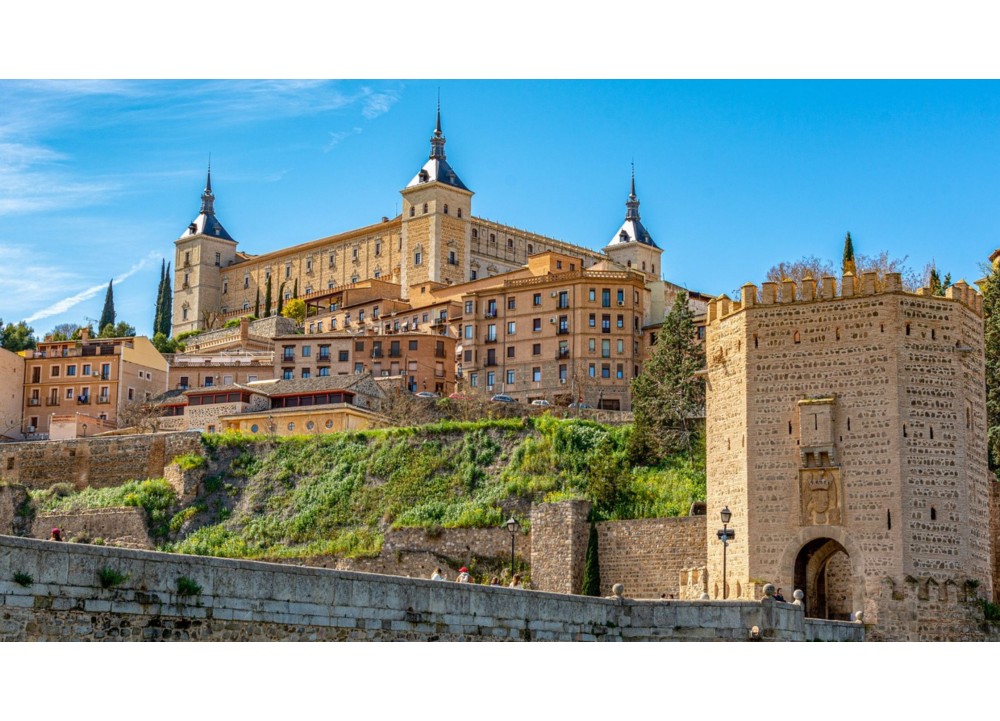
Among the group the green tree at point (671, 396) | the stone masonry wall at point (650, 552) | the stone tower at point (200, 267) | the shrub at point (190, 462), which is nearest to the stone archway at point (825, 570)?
the stone masonry wall at point (650, 552)

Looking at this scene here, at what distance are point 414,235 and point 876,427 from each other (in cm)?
6569

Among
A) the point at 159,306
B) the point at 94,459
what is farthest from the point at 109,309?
the point at 94,459

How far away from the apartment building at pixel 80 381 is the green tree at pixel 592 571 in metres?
32.9

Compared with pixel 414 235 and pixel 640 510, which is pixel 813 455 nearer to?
pixel 640 510

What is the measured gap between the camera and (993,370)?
40906mm

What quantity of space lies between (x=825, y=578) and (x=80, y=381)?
1654 inches

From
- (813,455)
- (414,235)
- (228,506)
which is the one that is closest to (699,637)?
(813,455)

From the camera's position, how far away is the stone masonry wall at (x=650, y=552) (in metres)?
39.1

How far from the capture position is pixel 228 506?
5050 centimetres

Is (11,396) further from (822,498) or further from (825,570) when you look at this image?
(822,498)

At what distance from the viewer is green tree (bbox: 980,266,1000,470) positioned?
39406 mm

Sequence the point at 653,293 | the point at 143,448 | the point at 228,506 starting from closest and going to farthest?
the point at 228,506 < the point at 143,448 < the point at 653,293

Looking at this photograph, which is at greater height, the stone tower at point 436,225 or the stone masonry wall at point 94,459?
the stone tower at point 436,225

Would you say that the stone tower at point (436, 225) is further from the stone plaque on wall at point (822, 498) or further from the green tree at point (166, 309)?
the stone plaque on wall at point (822, 498)
